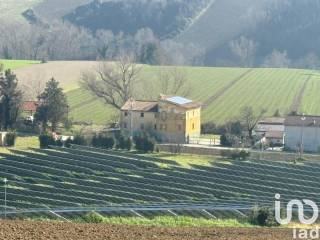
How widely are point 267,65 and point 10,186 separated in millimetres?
65175

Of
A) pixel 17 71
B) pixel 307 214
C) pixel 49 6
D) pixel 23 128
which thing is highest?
pixel 49 6

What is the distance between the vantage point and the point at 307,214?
100ft

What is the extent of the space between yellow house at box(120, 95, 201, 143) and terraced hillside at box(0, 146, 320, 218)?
8408mm

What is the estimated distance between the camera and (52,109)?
172 feet

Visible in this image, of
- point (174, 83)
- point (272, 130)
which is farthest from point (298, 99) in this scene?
point (272, 130)

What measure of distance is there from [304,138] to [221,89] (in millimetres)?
22296

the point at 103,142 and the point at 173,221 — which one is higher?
the point at 103,142

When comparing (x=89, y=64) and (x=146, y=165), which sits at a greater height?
(x=89, y=64)

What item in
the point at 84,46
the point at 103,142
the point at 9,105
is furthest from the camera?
the point at 84,46

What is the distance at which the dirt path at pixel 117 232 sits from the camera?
780 inches

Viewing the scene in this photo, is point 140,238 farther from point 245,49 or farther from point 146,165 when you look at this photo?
point 245,49

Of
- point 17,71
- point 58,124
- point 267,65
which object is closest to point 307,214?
point 58,124

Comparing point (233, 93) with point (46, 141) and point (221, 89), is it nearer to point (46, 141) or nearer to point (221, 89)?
point (221, 89)

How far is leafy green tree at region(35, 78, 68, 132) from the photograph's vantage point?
5250 cm
